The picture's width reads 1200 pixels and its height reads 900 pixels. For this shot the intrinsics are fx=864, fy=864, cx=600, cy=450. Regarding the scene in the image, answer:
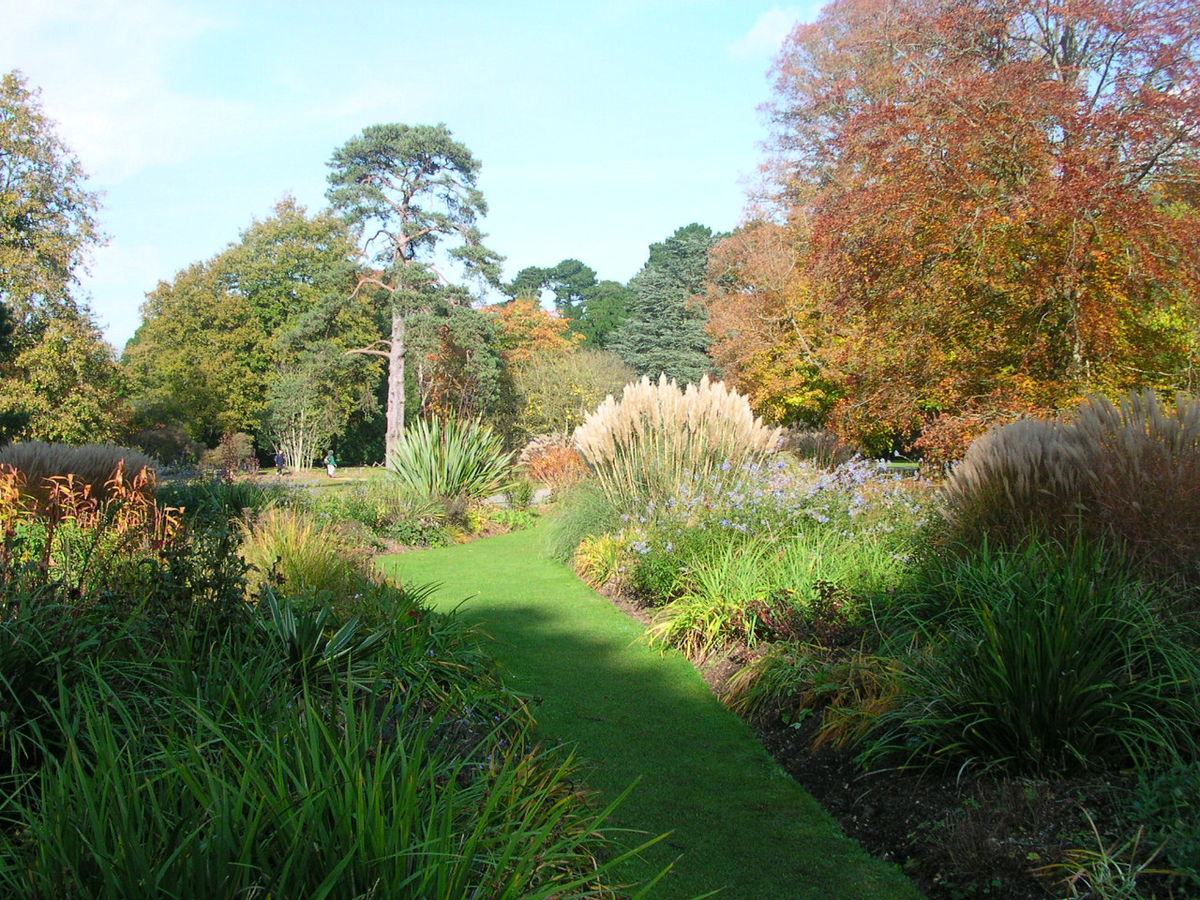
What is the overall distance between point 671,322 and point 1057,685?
133 feet

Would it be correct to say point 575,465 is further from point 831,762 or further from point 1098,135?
point 831,762

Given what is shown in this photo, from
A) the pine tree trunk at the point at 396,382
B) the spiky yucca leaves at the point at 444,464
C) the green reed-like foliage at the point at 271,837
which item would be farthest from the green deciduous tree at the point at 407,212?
the green reed-like foliage at the point at 271,837

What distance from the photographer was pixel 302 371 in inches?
1265

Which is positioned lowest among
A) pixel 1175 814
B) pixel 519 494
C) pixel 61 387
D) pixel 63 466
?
pixel 519 494

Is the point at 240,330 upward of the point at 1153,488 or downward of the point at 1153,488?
upward

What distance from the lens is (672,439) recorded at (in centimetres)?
972

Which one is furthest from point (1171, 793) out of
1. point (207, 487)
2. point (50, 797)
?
point (207, 487)

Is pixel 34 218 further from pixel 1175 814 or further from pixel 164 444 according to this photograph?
pixel 1175 814

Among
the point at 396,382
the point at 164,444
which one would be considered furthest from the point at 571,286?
the point at 164,444

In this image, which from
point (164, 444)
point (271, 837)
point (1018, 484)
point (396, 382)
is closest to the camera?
point (271, 837)

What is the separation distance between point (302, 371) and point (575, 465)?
63.9 ft

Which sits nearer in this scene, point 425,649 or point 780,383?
point 425,649

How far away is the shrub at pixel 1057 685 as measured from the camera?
334 centimetres

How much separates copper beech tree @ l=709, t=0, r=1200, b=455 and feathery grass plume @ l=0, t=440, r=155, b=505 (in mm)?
8382
